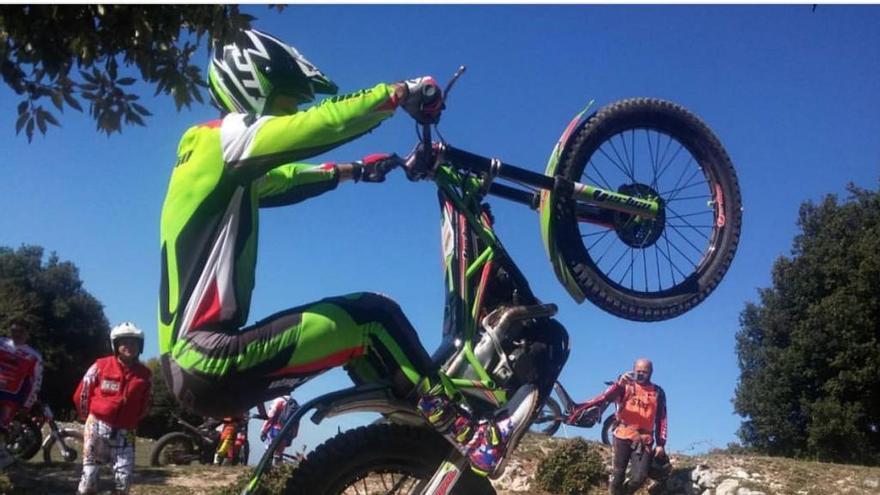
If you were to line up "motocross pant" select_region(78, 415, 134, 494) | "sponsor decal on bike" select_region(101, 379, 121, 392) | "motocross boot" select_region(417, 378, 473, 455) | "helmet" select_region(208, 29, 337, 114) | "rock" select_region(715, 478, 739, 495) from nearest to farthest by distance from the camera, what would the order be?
1. "motocross boot" select_region(417, 378, 473, 455)
2. "helmet" select_region(208, 29, 337, 114)
3. "motocross pant" select_region(78, 415, 134, 494)
4. "sponsor decal on bike" select_region(101, 379, 121, 392)
5. "rock" select_region(715, 478, 739, 495)

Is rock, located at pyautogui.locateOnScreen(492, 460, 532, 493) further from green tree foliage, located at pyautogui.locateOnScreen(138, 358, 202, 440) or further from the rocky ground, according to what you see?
green tree foliage, located at pyautogui.locateOnScreen(138, 358, 202, 440)

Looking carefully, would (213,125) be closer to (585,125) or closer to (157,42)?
(157,42)

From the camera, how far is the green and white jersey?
306cm

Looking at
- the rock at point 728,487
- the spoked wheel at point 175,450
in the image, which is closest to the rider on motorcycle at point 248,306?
the rock at point 728,487

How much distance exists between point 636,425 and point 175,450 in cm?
693

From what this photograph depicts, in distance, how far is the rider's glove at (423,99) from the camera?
134 inches

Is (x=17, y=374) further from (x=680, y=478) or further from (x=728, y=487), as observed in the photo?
(x=728, y=487)

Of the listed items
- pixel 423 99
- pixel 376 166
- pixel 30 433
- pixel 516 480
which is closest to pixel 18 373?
pixel 30 433

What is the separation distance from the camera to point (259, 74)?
3299mm

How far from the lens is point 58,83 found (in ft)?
12.9

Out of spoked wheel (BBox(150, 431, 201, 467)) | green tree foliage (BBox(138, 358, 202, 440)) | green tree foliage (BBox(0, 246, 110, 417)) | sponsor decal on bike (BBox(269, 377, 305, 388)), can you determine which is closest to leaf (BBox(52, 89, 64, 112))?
sponsor decal on bike (BBox(269, 377, 305, 388))

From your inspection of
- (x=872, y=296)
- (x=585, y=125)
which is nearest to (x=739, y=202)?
(x=585, y=125)

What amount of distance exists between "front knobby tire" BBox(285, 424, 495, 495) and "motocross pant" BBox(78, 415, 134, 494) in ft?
12.7

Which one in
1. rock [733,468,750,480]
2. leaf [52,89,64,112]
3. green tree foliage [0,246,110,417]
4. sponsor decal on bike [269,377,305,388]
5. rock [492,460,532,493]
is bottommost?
sponsor decal on bike [269,377,305,388]
